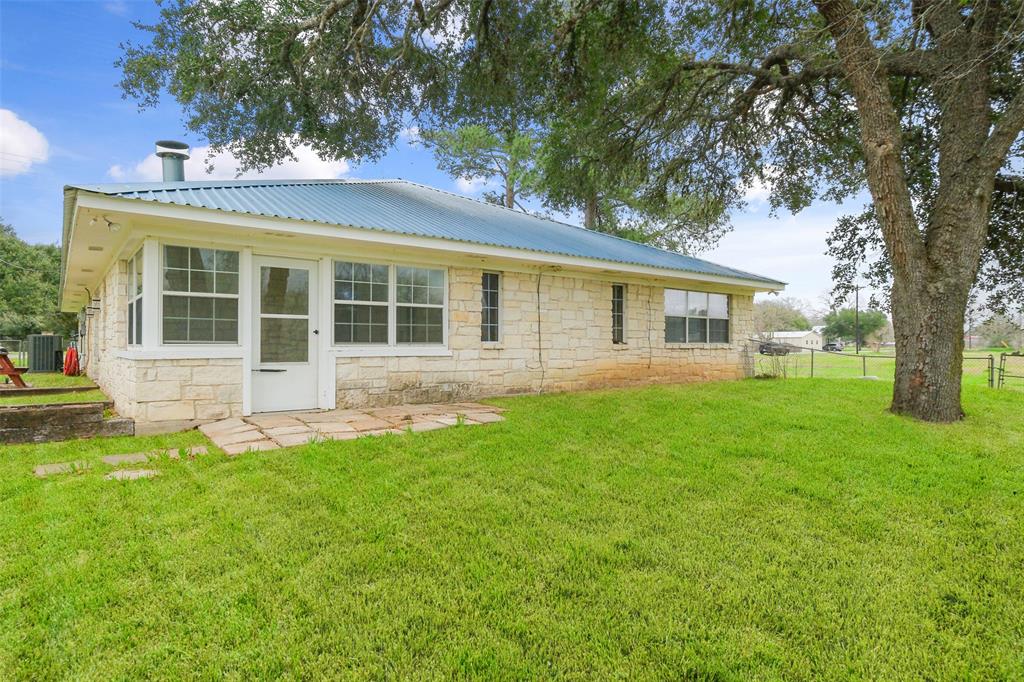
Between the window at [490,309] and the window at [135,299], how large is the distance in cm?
456

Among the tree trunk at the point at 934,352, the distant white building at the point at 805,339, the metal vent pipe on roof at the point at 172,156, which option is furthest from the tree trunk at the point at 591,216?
the distant white building at the point at 805,339

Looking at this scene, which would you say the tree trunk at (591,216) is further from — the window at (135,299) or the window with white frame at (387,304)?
the window at (135,299)

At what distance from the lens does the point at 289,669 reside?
1743 millimetres

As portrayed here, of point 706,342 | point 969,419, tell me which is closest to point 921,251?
point 969,419

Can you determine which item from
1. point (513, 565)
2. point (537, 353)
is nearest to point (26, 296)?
point (537, 353)

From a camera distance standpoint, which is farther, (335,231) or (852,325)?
(852,325)

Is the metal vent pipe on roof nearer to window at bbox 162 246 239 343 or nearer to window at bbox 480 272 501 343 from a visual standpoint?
window at bbox 162 246 239 343

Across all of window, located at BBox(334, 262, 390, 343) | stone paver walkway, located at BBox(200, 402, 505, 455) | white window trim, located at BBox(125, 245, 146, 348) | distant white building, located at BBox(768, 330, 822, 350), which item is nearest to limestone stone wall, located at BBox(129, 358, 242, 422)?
stone paver walkway, located at BBox(200, 402, 505, 455)

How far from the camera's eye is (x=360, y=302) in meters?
6.71

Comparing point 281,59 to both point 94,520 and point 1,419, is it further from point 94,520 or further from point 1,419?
point 94,520

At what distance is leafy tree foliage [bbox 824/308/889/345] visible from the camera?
6131 centimetres

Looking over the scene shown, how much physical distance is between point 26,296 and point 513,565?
38740 millimetres

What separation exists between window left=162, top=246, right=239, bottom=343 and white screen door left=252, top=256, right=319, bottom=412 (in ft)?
0.93

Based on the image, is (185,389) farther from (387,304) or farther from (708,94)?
(708,94)
